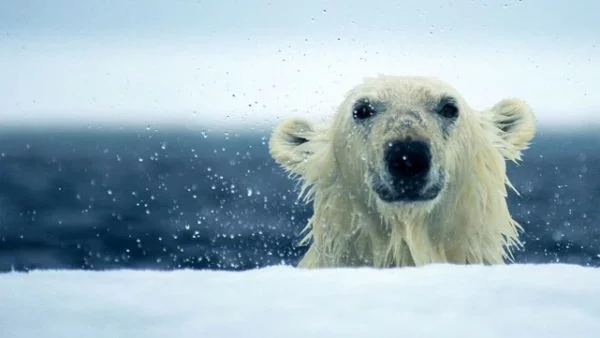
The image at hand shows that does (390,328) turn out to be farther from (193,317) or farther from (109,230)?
(109,230)

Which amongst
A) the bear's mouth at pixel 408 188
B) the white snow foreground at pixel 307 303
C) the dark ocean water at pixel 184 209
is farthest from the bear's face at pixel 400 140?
the dark ocean water at pixel 184 209

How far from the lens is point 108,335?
2.36 m

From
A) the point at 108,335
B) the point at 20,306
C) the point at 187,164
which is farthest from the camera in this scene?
the point at 187,164

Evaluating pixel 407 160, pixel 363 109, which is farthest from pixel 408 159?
pixel 363 109

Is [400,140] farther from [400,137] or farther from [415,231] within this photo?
[415,231]

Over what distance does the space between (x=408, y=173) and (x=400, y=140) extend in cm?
16

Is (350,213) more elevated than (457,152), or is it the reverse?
(457,152)

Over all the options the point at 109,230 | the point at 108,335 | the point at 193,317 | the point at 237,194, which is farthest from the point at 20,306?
the point at 237,194

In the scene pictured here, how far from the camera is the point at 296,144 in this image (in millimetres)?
5160

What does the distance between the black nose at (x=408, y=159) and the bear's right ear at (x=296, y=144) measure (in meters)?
0.88

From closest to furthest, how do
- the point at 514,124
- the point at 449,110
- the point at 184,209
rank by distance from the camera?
1. the point at 449,110
2. the point at 514,124
3. the point at 184,209

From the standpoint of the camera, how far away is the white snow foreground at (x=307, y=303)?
2.37 meters

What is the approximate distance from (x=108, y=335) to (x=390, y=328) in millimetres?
692

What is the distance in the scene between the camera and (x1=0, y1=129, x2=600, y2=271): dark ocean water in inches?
864
